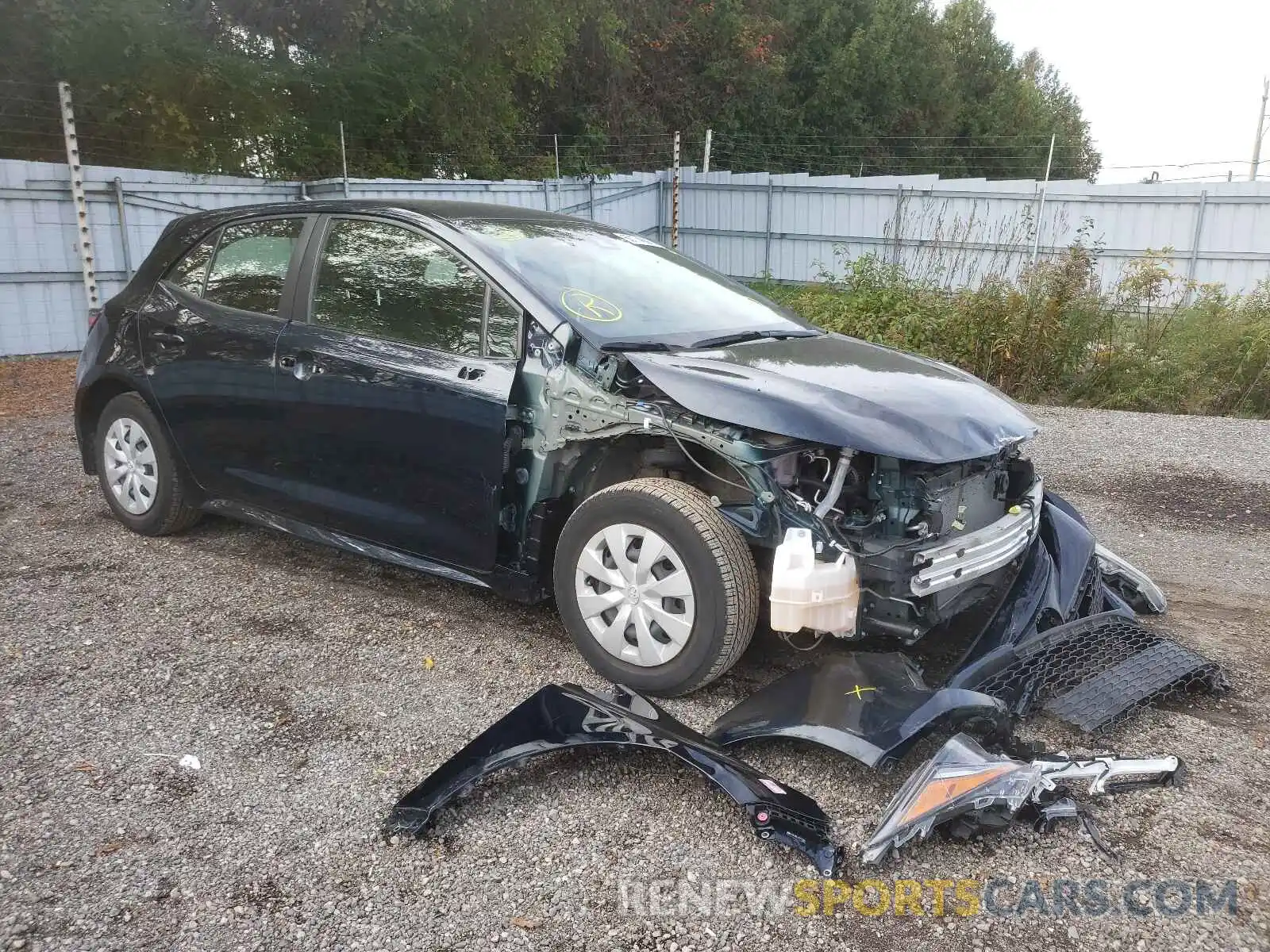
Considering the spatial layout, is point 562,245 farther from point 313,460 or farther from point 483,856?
point 483,856

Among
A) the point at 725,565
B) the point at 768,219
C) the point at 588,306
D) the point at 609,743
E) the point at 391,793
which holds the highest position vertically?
the point at 768,219

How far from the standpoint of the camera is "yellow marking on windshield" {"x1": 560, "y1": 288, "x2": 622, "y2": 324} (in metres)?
3.68

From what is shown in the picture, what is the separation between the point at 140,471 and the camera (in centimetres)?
498

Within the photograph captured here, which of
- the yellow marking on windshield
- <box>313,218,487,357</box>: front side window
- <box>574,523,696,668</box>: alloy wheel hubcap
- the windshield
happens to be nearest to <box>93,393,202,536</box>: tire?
<box>313,218,487,357</box>: front side window

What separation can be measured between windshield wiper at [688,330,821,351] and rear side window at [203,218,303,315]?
6.11ft

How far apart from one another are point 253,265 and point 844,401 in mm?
2788

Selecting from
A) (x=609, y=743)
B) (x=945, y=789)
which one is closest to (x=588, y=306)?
(x=609, y=743)

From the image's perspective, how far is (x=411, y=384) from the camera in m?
3.80

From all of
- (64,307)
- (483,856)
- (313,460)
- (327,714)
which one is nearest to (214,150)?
(64,307)

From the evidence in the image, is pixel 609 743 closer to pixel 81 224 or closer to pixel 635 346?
pixel 635 346

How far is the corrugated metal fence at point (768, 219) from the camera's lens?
34.6 ft

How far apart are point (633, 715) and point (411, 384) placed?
5.20 feet

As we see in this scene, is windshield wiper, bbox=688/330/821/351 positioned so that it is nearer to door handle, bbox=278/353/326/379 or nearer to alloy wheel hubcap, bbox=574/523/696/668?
alloy wheel hubcap, bbox=574/523/696/668

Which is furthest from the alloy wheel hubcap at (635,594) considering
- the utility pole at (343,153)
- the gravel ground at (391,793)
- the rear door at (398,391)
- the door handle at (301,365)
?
the utility pole at (343,153)
